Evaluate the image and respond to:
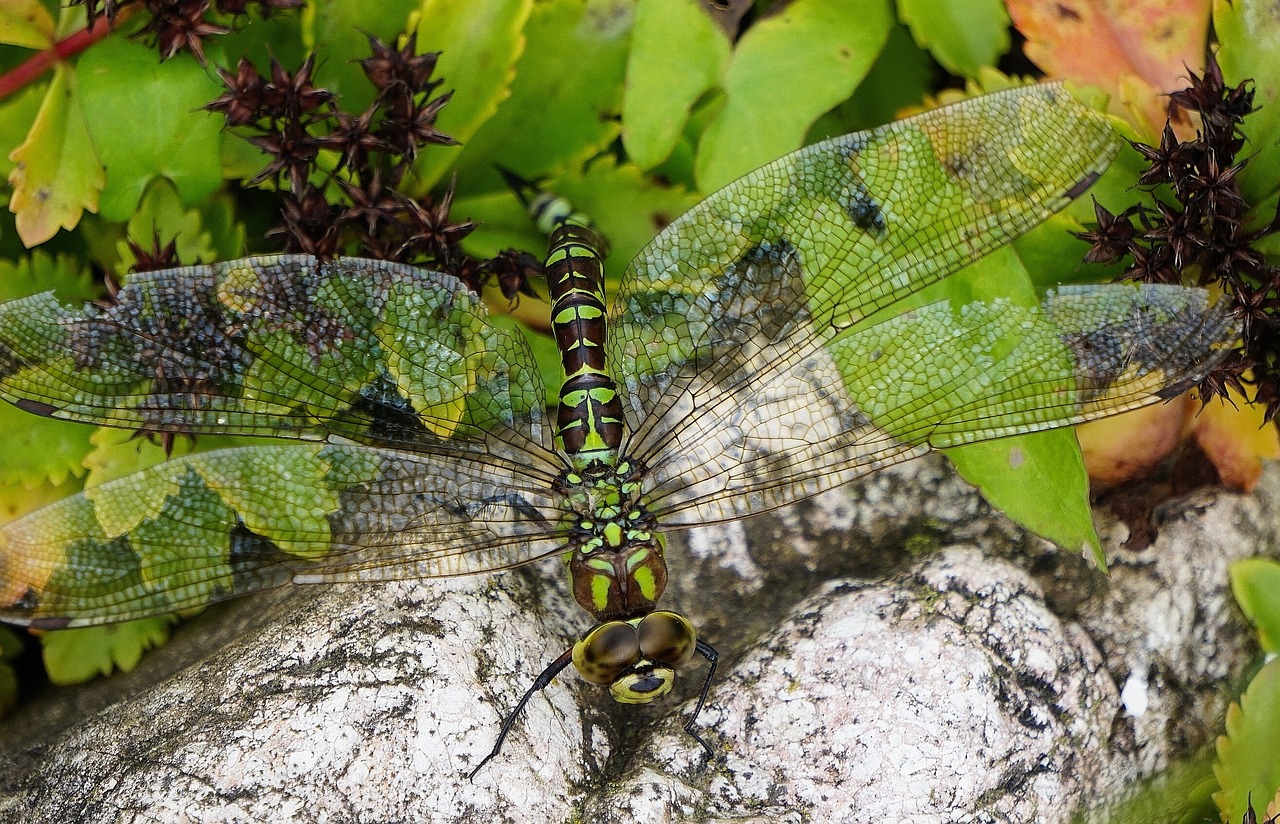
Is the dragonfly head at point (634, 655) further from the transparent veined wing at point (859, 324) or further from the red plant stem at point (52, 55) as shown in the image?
the red plant stem at point (52, 55)

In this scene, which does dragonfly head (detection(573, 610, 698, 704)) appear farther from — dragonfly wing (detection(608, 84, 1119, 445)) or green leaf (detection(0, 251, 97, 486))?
green leaf (detection(0, 251, 97, 486))

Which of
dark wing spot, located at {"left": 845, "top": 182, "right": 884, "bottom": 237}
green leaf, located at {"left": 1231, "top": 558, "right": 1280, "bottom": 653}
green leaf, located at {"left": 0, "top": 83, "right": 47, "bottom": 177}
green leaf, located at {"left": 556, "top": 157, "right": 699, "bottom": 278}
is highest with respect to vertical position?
green leaf, located at {"left": 0, "top": 83, "right": 47, "bottom": 177}

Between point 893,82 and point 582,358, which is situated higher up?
point 893,82

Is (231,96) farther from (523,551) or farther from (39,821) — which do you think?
(39,821)

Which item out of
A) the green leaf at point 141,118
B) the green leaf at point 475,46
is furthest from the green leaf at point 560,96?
the green leaf at point 141,118

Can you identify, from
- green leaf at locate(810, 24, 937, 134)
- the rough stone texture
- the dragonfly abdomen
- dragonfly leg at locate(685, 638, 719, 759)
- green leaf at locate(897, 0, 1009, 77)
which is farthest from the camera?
green leaf at locate(810, 24, 937, 134)

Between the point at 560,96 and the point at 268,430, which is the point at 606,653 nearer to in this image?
the point at 268,430

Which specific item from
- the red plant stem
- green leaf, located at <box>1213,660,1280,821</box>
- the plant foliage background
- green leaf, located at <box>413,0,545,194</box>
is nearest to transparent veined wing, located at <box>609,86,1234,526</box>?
the plant foliage background

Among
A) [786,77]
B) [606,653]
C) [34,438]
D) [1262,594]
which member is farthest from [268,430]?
[1262,594]
